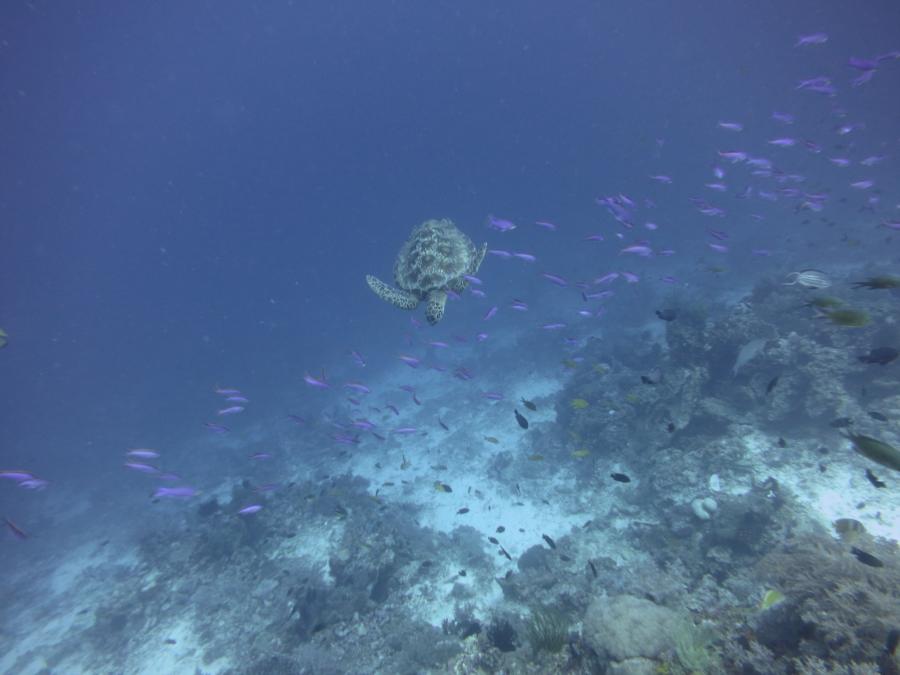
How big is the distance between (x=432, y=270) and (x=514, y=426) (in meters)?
9.44

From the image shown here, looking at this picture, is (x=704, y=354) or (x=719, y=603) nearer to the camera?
(x=719, y=603)

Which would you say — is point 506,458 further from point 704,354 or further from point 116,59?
point 116,59

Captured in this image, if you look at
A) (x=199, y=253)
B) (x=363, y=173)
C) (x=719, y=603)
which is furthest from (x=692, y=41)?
(x=199, y=253)

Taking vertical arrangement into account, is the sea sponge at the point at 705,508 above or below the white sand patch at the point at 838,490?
below

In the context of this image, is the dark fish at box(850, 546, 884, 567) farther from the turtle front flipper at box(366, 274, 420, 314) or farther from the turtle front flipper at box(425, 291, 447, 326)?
the turtle front flipper at box(366, 274, 420, 314)

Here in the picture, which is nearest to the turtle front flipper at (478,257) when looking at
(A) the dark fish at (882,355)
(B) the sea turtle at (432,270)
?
(B) the sea turtle at (432,270)

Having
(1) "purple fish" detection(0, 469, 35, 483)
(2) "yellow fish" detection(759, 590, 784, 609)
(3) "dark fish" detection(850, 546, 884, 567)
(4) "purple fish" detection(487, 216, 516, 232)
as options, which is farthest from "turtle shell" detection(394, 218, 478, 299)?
(1) "purple fish" detection(0, 469, 35, 483)

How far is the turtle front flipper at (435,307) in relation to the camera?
30.5 feet

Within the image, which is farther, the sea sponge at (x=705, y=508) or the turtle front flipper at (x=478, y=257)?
the turtle front flipper at (x=478, y=257)

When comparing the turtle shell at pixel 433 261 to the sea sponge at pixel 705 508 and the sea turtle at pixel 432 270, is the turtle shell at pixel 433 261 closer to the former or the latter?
the sea turtle at pixel 432 270

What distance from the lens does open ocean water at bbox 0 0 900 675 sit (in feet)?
18.9

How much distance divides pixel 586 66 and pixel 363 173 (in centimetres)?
8065

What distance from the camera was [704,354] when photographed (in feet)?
35.3

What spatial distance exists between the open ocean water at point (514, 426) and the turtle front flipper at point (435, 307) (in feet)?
0.28
